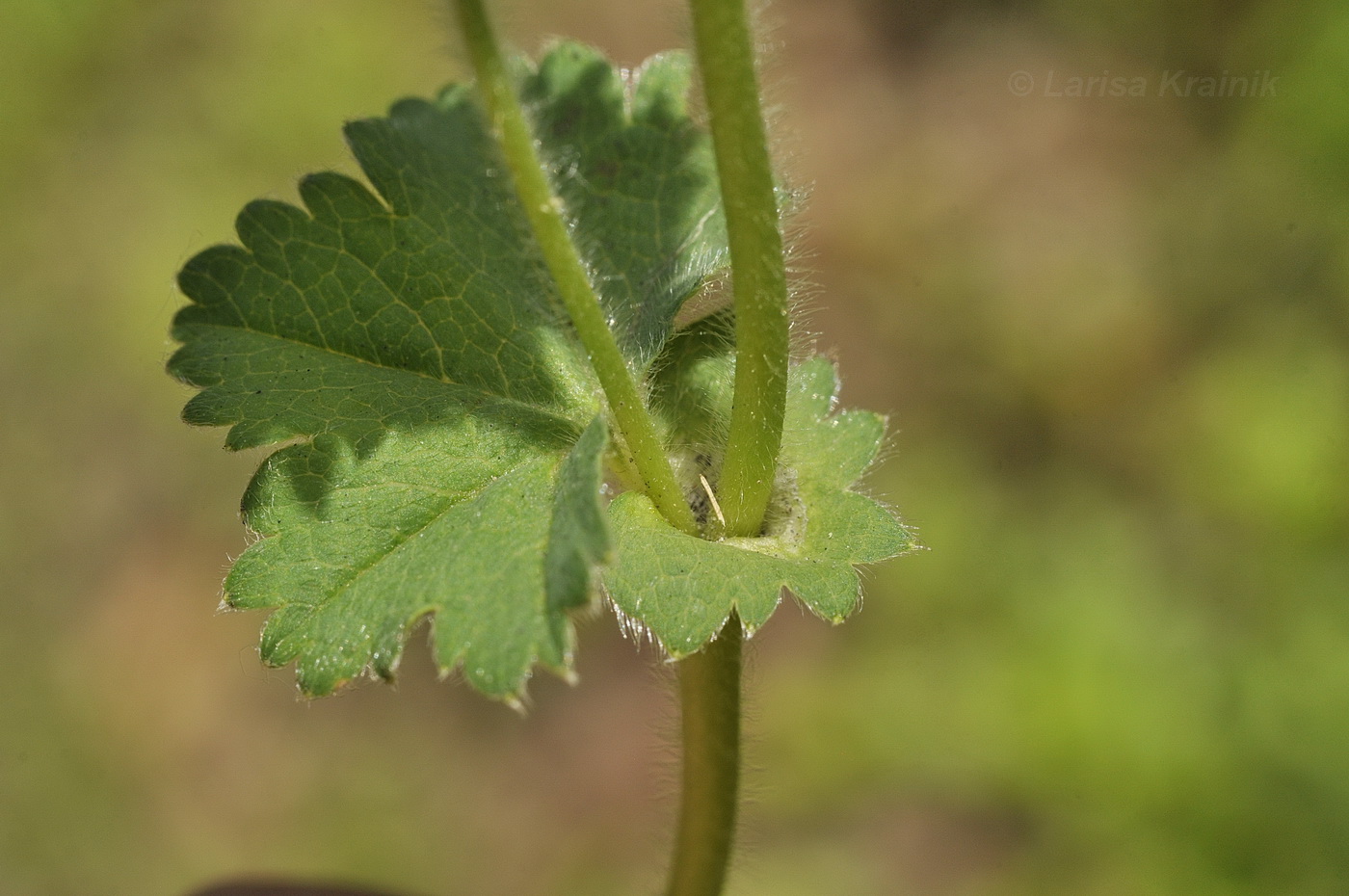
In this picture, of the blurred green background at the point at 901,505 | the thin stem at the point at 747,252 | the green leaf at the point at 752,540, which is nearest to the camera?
the thin stem at the point at 747,252

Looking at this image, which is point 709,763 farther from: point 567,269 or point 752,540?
point 567,269

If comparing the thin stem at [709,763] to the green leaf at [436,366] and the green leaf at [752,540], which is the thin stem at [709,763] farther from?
the green leaf at [436,366]

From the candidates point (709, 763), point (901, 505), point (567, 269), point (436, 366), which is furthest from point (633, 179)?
point (901, 505)

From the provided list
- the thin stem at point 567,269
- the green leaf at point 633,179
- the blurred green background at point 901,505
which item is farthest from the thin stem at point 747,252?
the blurred green background at point 901,505

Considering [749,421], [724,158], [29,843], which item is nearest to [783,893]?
[29,843]

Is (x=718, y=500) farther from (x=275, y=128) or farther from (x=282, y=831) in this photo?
(x=275, y=128)

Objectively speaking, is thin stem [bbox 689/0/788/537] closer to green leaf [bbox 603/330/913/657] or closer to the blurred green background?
green leaf [bbox 603/330/913/657]

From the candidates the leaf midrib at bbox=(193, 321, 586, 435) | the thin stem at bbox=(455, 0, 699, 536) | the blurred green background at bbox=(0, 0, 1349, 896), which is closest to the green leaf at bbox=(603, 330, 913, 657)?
the thin stem at bbox=(455, 0, 699, 536)
